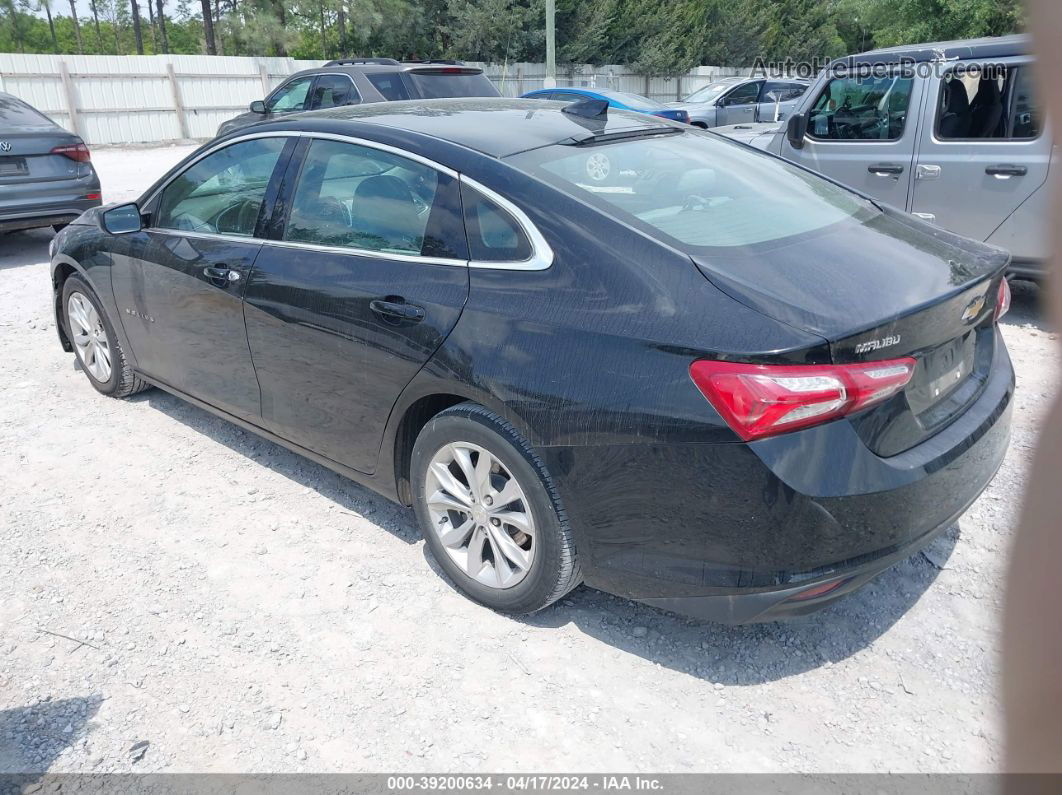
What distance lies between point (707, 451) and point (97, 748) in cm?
204

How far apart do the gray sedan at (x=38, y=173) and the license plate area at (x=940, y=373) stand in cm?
879

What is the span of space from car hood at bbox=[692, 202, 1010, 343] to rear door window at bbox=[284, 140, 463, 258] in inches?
41.8

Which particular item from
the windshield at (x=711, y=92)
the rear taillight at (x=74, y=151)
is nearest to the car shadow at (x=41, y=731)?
the rear taillight at (x=74, y=151)

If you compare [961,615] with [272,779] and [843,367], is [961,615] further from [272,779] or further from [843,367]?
[272,779]

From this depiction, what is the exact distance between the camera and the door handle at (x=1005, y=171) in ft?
18.9

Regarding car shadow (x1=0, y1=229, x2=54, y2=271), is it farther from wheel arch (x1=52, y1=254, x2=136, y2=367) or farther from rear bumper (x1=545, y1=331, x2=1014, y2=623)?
rear bumper (x1=545, y1=331, x2=1014, y2=623)

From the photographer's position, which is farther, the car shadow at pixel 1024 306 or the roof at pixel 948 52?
the car shadow at pixel 1024 306

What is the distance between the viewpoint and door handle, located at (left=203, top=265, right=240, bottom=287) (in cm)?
379

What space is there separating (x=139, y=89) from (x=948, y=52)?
2328 cm

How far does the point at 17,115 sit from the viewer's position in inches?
352

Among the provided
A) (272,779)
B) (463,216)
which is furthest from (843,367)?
(272,779)

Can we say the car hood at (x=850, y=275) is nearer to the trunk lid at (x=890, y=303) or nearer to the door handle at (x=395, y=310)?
the trunk lid at (x=890, y=303)

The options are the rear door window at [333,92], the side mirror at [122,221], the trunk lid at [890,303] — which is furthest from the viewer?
the rear door window at [333,92]

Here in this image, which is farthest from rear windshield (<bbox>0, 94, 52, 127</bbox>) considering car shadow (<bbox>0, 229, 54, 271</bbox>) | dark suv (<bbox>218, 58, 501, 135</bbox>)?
dark suv (<bbox>218, 58, 501, 135</bbox>)
